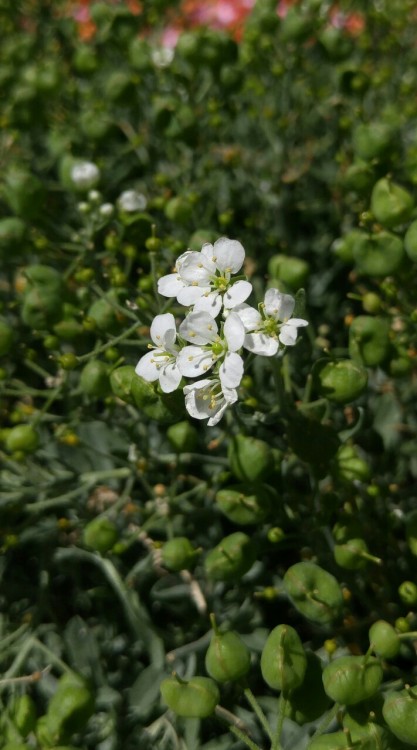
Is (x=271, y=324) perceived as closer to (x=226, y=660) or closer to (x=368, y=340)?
(x=368, y=340)

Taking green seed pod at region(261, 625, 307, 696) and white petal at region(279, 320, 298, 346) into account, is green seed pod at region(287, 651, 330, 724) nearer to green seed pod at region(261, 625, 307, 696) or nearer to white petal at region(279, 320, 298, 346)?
green seed pod at region(261, 625, 307, 696)

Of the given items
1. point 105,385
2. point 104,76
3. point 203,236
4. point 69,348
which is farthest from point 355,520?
point 104,76

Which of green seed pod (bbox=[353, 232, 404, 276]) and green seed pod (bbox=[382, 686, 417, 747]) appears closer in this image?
green seed pod (bbox=[382, 686, 417, 747])

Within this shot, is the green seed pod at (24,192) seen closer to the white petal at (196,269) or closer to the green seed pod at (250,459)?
the white petal at (196,269)

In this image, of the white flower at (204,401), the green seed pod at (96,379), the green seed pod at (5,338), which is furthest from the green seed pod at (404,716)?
the green seed pod at (5,338)

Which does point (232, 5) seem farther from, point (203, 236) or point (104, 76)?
point (203, 236)

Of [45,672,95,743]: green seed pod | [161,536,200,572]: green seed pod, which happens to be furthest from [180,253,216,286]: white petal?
[45,672,95,743]: green seed pod
